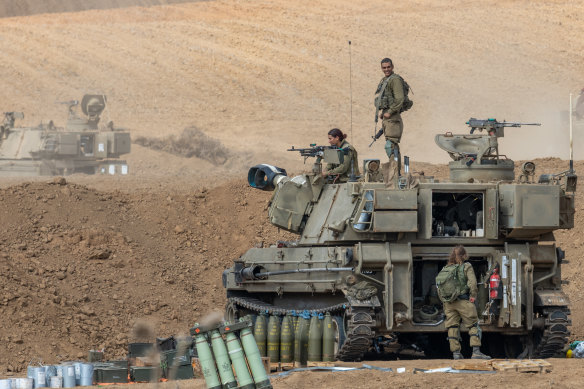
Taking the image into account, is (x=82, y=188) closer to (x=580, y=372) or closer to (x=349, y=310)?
(x=349, y=310)

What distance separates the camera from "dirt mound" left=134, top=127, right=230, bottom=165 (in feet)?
152

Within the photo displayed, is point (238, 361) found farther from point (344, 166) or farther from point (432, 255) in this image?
point (344, 166)

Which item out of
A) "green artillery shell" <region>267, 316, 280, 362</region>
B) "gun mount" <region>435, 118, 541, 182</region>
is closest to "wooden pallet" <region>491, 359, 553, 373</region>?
"gun mount" <region>435, 118, 541, 182</region>

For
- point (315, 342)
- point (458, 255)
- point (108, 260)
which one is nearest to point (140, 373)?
point (315, 342)

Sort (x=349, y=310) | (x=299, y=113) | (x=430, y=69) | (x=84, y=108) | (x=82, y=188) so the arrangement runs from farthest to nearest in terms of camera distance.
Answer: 1. (x=430, y=69)
2. (x=299, y=113)
3. (x=84, y=108)
4. (x=82, y=188)
5. (x=349, y=310)

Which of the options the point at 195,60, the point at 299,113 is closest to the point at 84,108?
the point at 299,113

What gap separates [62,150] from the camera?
1565 inches

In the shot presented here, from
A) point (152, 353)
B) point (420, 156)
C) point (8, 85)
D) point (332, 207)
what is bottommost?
point (152, 353)

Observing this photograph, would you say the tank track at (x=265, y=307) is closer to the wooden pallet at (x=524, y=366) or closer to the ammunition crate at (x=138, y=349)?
the ammunition crate at (x=138, y=349)

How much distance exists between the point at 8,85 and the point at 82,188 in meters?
34.0

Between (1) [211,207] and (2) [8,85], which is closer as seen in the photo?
(1) [211,207]

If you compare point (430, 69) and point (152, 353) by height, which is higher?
point (430, 69)

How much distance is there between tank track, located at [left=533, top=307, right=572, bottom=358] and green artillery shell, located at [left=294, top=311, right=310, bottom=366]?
10.3ft

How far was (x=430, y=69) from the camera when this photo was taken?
63719mm
